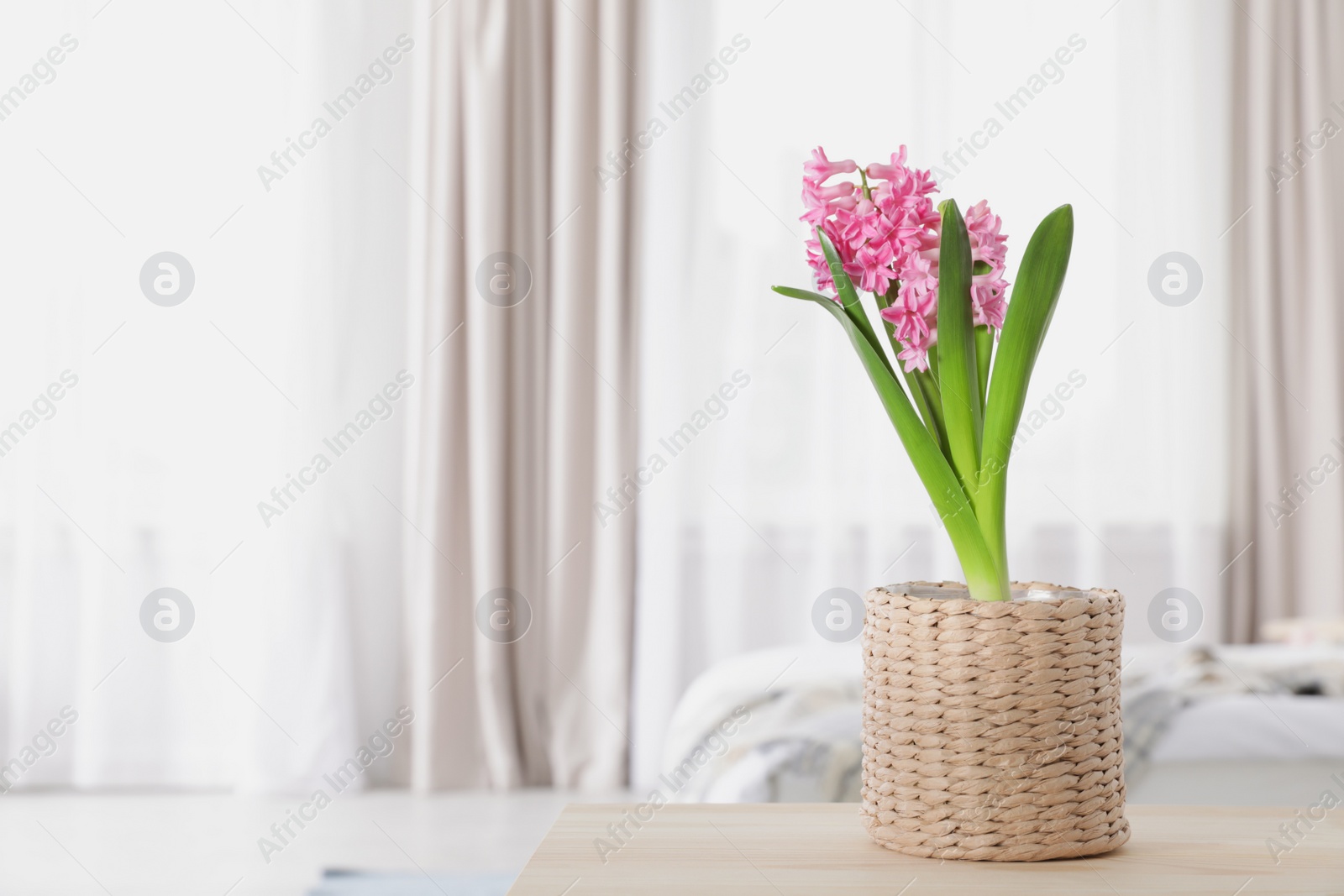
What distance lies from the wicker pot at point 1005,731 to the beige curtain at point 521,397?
2.01m

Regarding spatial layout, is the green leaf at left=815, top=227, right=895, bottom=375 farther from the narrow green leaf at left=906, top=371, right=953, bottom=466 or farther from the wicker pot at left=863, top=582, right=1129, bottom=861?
the wicker pot at left=863, top=582, right=1129, bottom=861

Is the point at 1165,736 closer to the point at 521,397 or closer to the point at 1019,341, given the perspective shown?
the point at 1019,341

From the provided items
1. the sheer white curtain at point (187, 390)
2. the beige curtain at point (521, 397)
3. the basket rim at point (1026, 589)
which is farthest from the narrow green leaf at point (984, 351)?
the sheer white curtain at point (187, 390)

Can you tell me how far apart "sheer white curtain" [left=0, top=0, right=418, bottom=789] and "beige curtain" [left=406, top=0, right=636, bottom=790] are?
0.22 meters

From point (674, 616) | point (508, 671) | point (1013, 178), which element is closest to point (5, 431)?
point (508, 671)

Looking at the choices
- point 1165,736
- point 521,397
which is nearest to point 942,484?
point 1165,736

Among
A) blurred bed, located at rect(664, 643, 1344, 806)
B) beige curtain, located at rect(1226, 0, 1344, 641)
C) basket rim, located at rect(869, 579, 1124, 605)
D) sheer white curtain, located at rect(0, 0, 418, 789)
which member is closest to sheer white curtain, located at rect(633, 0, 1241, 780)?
beige curtain, located at rect(1226, 0, 1344, 641)

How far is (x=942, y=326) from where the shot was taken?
1.88 feet

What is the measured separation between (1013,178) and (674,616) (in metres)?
1.45

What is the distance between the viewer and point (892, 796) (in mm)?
576

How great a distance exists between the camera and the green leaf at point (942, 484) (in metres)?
0.58

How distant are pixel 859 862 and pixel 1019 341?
11.7 inches

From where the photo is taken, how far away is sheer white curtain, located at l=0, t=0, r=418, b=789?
2.57 meters

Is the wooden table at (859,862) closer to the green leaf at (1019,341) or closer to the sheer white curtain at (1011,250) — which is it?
the green leaf at (1019,341)
